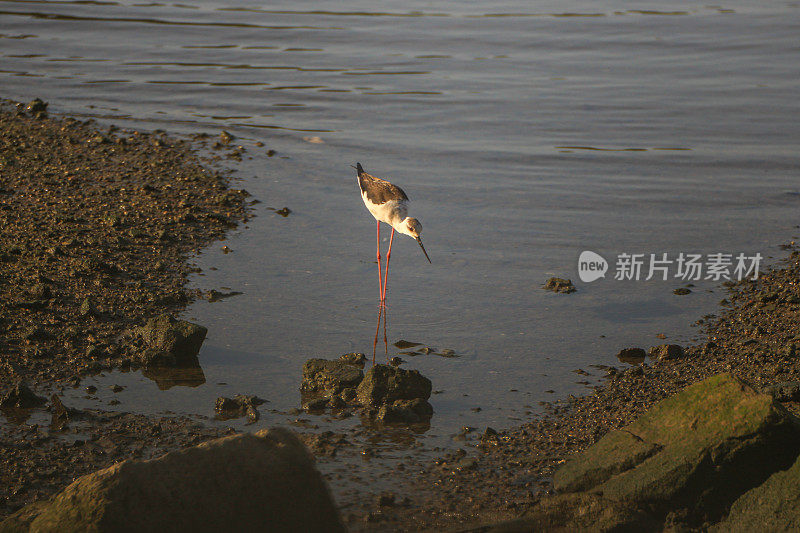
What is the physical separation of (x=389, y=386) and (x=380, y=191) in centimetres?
307

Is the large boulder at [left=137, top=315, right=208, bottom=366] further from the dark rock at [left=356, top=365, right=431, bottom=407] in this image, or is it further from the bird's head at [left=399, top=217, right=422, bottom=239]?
the bird's head at [left=399, top=217, right=422, bottom=239]

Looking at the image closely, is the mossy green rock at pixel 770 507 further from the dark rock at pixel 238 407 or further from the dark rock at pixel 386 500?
the dark rock at pixel 238 407

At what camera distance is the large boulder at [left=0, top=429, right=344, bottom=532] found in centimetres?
410

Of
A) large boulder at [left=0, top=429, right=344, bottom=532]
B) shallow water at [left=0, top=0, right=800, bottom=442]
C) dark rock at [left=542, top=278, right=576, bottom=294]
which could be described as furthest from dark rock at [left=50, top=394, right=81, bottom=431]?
dark rock at [left=542, top=278, right=576, bottom=294]

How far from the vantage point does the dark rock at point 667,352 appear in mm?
6805

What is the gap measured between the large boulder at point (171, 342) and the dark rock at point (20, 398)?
0.87 metres

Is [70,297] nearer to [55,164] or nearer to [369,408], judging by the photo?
[369,408]

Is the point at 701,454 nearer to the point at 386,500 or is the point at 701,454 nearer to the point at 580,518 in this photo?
the point at 580,518

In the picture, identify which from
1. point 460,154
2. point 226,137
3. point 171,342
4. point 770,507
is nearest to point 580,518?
point 770,507

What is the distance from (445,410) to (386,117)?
9222 mm

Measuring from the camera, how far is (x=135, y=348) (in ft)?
22.1

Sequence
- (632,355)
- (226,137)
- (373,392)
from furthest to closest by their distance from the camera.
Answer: (226,137) < (632,355) < (373,392)

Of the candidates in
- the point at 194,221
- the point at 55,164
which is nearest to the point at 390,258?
the point at 194,221

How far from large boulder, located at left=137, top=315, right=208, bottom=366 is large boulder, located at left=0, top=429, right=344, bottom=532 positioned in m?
2.11
